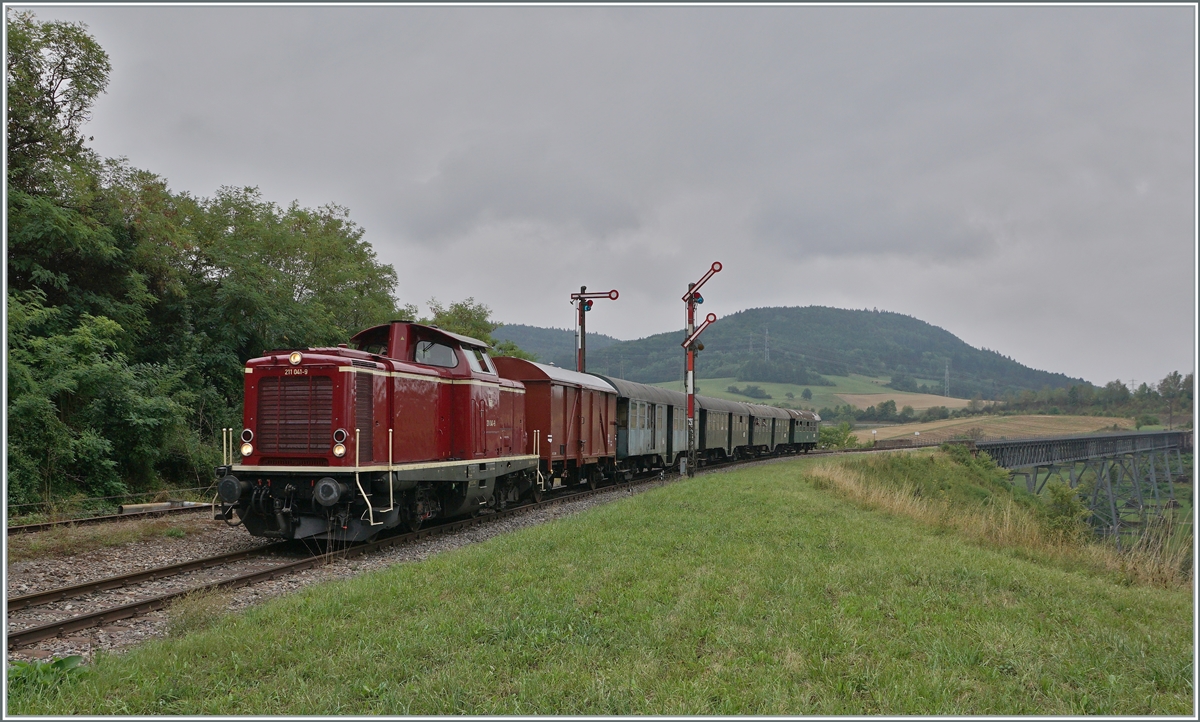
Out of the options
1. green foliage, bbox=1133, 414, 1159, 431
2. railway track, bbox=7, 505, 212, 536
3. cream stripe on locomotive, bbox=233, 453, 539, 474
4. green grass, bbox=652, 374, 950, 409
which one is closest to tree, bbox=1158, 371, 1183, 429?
green foliage, bbox=1133, 414, 1159, 431

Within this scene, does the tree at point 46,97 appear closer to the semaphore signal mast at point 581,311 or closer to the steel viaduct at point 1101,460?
the semaphore signal mast at point 581,311

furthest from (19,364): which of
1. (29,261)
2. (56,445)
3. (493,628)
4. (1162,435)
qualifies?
(1162,435)

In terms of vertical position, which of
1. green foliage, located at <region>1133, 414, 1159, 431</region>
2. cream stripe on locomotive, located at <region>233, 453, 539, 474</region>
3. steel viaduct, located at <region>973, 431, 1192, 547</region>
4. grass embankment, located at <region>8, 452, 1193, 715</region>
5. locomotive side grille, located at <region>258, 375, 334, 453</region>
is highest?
locomotive side grille, located at <region>258, 375, 334, 453</region>

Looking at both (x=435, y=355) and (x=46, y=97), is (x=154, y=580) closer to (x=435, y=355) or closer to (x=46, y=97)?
(x=435, y=355)

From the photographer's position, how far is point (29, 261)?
17.3m

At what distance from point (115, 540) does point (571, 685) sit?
10127 millimetres

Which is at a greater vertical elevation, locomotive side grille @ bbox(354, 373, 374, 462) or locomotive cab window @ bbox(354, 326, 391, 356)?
locomotive cab window @ bbox(354, 326, 391, 356)

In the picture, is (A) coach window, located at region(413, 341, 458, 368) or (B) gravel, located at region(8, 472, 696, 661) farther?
(A) coach window, located at region(413, 341, 458, 368)

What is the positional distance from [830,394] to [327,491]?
140988mm

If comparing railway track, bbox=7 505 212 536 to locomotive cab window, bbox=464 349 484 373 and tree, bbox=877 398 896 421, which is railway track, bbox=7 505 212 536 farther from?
tree, bbox=877 398 896 421

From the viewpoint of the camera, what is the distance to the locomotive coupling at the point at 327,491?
10406mm

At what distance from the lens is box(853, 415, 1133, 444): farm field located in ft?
250

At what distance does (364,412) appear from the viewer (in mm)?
11125

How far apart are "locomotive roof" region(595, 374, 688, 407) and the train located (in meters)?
5.15
